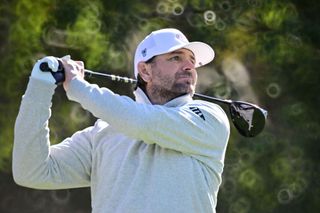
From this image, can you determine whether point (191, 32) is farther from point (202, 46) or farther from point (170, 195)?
point (170, 195)

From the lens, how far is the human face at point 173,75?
3.35 metres

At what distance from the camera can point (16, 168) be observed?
321cm

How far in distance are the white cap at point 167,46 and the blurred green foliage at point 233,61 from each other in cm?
349

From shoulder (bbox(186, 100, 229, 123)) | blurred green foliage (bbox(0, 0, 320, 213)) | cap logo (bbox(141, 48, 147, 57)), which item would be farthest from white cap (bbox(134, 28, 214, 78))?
blurred green foliage (bbox(0, 0, 320, 213))

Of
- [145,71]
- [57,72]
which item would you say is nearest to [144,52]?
[145,71]

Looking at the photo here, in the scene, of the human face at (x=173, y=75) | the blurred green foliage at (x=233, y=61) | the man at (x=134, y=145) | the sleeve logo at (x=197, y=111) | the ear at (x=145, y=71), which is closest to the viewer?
the man at (x=134, y=145)

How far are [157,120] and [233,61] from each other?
4680mm

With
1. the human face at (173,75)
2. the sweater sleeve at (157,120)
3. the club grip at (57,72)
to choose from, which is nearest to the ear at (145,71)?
the human face at (173,75)

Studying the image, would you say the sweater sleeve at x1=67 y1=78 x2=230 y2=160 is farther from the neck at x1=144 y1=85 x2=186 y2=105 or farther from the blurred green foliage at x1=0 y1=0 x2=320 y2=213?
the blurred green foliage at x1=0 y1=0 x2=320 y2=213

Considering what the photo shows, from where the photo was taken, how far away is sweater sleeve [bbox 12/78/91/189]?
3.08m

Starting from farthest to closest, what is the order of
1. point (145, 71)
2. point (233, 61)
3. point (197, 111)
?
point (233, 61)
point (145, 71)
point (197, 111)

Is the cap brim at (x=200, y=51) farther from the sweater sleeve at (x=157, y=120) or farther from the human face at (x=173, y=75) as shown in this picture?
the sweater sleeve at (x=157, y=120)

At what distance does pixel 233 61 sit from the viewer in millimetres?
7750

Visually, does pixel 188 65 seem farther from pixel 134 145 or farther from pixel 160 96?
pixel 134 145
